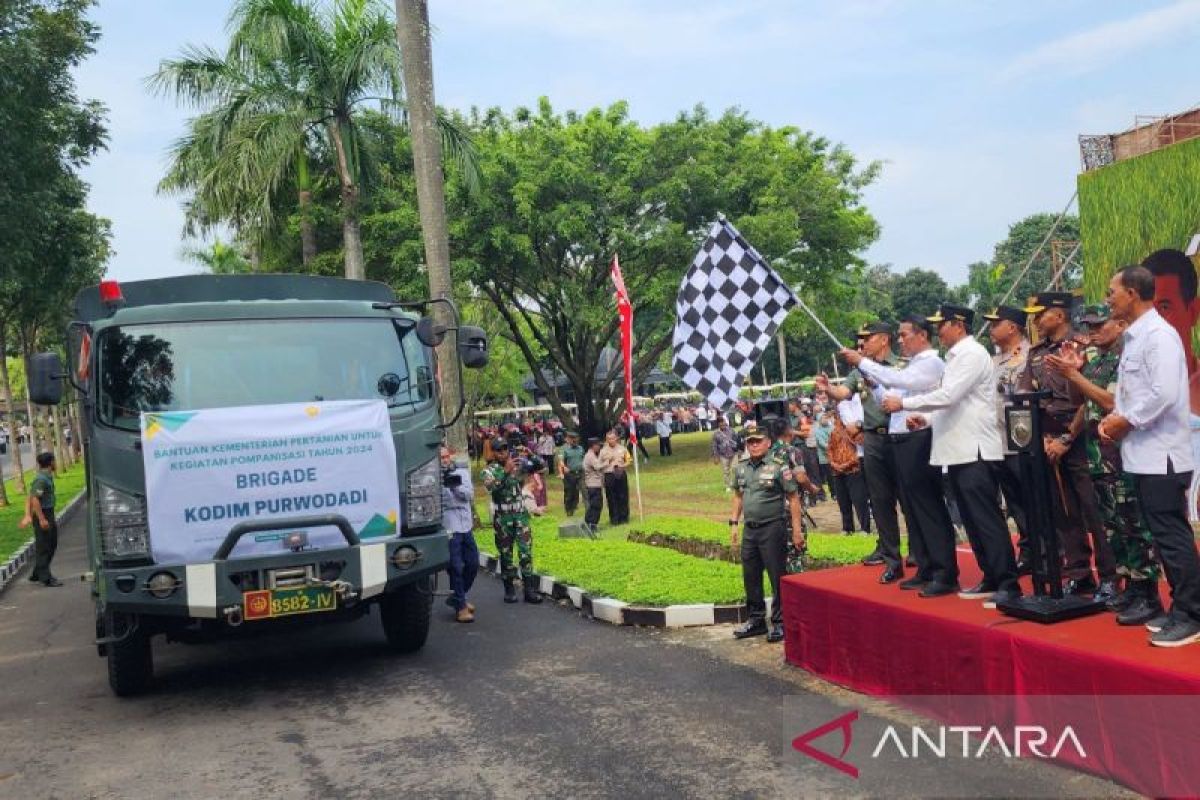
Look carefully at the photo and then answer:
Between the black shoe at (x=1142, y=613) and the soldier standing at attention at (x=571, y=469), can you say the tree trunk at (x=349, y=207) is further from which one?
the black shoe at (x=1142, y=613)

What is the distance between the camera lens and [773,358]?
79.6 meters

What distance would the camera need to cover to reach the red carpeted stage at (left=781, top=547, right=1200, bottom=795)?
454 centimetres

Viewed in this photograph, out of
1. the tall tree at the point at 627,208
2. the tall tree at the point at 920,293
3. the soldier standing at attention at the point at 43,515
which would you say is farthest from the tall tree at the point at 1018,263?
the soldier standing at attention at the point at 43,515

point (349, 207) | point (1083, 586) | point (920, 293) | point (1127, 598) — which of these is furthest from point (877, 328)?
point (920, 293)

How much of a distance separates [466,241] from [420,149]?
12868 millimetres

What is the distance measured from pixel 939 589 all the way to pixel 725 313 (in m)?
5.09

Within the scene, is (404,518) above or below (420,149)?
below

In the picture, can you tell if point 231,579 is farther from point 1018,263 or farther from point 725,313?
point 1018,263

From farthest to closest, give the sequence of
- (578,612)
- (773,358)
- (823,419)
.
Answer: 1. (773,358)
2. (823,419)
3. (578,612)

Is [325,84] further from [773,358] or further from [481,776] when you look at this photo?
[773,358]

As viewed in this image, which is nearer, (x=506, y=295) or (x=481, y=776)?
(x=481, y=776)

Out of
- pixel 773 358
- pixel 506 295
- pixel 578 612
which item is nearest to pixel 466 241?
pixel 506 295

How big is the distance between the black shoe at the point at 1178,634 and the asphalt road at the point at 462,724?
27.6 inches

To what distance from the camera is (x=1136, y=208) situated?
1928 centimetres
